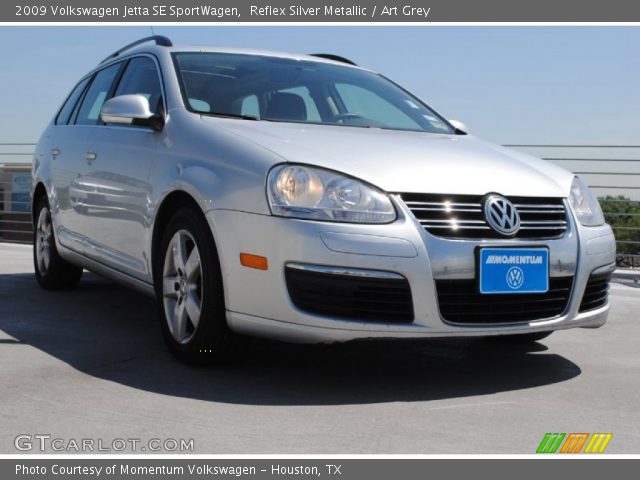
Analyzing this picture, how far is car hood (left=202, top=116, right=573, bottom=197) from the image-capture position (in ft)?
13.2

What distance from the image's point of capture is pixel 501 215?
13.5 ft

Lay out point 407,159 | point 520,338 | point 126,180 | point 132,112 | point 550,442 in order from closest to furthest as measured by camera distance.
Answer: point 550,442
point 407,159
point 132,112
point 126,180
point 520,338

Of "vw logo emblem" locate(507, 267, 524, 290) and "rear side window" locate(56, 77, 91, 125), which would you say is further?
"rear side window" locate(56, 77, 91, 125)

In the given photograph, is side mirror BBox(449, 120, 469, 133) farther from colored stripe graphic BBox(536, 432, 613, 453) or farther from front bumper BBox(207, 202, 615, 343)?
colored stripe graphic BBox(536, 432, 613, 453)

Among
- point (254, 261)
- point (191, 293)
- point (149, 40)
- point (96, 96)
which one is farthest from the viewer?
point (96, 96)

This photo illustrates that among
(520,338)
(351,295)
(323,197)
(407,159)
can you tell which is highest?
(407,159)

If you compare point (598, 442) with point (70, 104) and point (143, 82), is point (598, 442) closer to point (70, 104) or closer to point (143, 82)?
point (143, 82)

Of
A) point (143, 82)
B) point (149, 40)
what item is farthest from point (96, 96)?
point (143, 82)

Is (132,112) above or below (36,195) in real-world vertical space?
above

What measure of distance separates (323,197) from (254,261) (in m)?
0.39

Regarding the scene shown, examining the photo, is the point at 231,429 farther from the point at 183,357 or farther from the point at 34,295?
the point at 34,295

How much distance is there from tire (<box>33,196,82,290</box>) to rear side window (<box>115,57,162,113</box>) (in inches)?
59.0

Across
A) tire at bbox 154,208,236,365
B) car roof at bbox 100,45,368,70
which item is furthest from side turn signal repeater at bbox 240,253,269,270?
car roof at bbox 100,45,368,70
